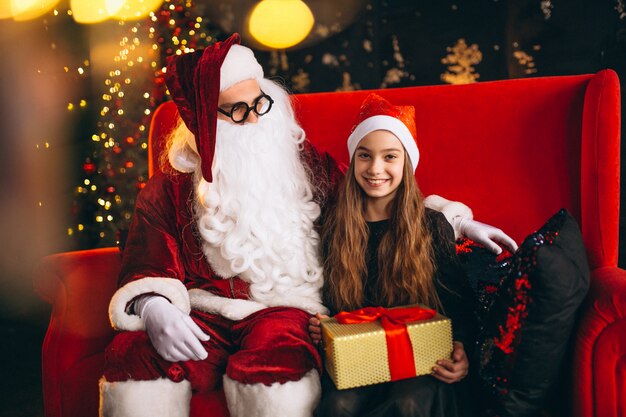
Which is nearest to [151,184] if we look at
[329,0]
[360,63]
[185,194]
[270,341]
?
[185,194]

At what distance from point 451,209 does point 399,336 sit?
660 mm

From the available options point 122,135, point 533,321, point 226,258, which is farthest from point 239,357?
point 122,135

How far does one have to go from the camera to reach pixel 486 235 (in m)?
1.71

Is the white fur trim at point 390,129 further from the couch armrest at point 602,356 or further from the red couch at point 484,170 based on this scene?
the couch armrest at point 602,356

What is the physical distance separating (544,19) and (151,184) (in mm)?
3007

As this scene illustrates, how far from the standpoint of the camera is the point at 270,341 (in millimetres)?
1479

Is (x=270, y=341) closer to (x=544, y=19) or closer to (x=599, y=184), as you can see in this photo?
(x=599, y=184)

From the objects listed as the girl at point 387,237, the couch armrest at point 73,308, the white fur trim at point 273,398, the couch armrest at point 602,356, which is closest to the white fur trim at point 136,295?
the couch armrest at point 73,308

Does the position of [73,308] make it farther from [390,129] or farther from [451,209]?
[451,209]

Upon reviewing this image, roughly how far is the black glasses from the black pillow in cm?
105

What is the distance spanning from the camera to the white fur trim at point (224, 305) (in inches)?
65.2

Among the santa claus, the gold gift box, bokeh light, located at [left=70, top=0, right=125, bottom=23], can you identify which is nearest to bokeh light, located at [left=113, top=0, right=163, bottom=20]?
bokeh light, located at [left=70, top=0, right=125, bottom=23]

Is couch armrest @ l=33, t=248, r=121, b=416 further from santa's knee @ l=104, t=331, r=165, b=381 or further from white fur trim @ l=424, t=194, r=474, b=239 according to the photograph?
white fur trim @ l=424, t=194, r=474, b=239

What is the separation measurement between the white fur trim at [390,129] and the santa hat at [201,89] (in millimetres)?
508
